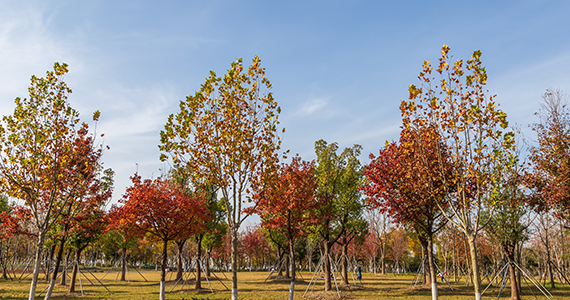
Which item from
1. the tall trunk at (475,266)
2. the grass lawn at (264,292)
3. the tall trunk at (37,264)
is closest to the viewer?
the tall trunk at (475,266)

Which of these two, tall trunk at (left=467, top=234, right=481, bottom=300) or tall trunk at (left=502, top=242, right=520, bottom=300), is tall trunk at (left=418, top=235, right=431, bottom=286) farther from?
tall trunk at (left=467, top=234, right=481, bottom=300)

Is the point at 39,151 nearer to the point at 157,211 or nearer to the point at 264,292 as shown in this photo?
the point at 157,211

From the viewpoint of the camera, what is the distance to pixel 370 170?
16500mm

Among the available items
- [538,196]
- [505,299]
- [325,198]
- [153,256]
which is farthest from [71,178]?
[153,256]

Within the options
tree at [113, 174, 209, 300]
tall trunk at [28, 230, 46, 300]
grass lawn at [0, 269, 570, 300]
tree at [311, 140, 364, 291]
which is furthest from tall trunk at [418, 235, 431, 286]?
tall trunk at [28, 230, 46, 300]

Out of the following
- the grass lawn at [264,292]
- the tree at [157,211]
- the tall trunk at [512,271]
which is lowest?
the grass lawn at [264,292]

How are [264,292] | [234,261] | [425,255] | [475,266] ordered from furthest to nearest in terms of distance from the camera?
[425,255] → [264,292] → [234,261] → [475,266]

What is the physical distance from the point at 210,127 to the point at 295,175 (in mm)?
8276

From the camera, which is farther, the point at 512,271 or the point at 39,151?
the point at 512,271

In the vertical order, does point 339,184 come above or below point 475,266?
above

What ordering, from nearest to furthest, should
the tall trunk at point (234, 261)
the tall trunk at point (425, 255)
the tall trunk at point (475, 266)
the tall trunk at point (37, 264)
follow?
1. the tall trunk at point (475, 266)
2. the tall trunk at point (234, 261)
3. the tall trunk at point (37, 264)
4. the tall trunk at point (425, 255)

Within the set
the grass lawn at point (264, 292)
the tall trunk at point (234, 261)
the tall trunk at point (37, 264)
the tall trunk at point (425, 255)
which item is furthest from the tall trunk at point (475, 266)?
the tall trunk at point (37, 264)

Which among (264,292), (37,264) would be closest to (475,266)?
(37,264)

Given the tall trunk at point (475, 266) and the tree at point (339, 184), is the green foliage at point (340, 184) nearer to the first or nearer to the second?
the tree at point (339, 184)
